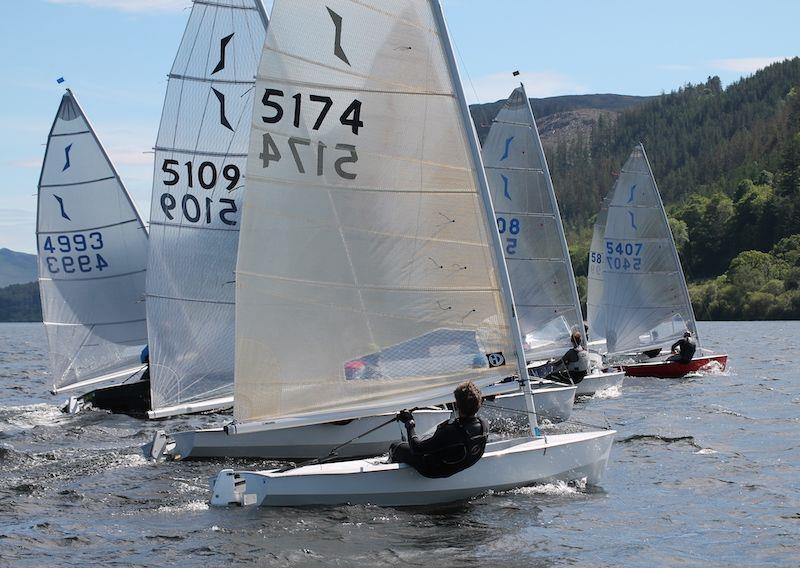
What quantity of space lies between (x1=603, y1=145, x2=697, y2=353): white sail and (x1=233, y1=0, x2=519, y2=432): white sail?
66.3 ft

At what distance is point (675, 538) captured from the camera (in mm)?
11234

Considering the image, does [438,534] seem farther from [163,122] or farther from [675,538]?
[163,122]

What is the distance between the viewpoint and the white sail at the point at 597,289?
1296 inches

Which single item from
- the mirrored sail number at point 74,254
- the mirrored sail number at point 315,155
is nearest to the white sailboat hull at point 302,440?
the mirrored sail number at point 315,155

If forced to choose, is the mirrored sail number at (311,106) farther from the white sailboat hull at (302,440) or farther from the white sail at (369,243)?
the white sailboat hull at (302,440)

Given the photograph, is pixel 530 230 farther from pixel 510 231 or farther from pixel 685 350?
pixel 685 350

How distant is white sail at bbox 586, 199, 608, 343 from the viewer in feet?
108

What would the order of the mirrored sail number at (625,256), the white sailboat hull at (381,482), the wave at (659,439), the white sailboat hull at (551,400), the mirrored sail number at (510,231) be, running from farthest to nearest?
the mirrored sail number at (625,256), the mirrored sail number at (510,231), the white sailboat hull at (551,400), the wave at (659,439), the white sailboat hull at (381,482)

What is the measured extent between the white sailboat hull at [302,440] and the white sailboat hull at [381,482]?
9.57ft

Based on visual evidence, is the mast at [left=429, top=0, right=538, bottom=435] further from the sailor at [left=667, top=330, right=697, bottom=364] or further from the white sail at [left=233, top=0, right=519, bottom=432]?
the sailor at [left=667, top=330, right=697, bottom=364]

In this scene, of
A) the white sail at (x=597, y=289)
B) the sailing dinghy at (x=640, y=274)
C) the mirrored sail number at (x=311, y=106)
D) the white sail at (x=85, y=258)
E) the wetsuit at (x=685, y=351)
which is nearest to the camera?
the mirrored sail number at (x=311, y=106)

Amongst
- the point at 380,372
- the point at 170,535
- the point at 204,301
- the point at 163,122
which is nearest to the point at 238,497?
the point at 170,535

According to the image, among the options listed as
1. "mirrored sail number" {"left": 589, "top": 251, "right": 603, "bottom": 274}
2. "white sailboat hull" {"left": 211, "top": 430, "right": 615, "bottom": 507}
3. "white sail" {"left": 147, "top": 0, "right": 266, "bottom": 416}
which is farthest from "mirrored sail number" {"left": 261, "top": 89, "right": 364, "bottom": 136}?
"mirrored sail number" {"left": 589, "top": 251, "right": 603, "bottom": 274}

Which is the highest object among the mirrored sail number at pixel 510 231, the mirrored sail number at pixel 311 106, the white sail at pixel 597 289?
the mirrored sail number at pixel 311 106
